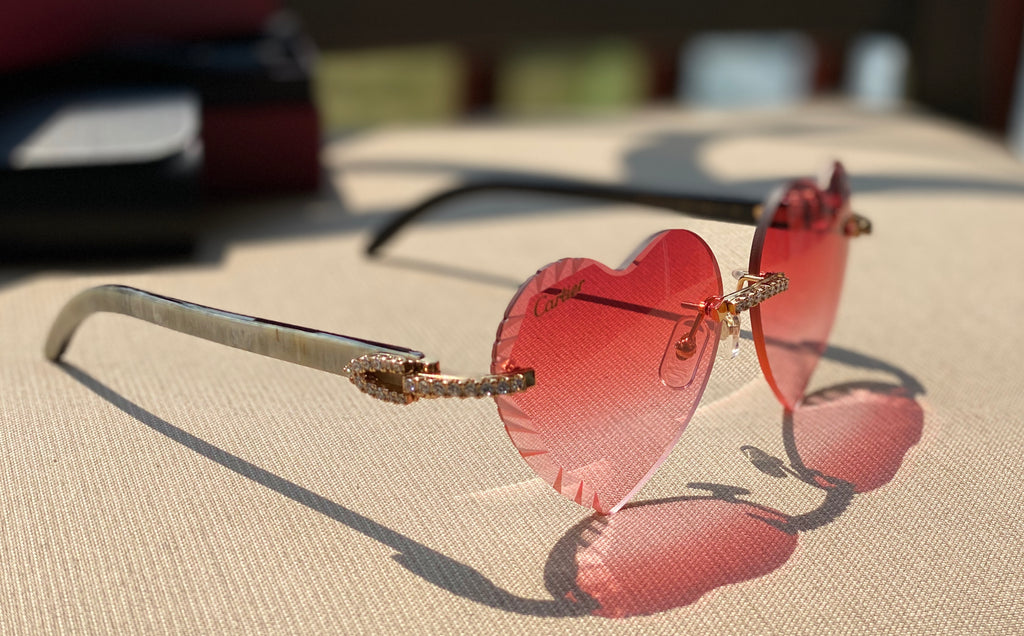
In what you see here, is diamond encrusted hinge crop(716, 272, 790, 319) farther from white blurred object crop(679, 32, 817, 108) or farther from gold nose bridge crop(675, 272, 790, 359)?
white blurred object crop(679, 32, 817, 108)

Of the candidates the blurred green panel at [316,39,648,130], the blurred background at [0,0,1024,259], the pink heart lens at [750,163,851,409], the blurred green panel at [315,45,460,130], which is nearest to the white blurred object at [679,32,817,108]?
the blurred background at [0,0,1024,259]

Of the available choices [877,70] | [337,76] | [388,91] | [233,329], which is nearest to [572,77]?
[388,91]

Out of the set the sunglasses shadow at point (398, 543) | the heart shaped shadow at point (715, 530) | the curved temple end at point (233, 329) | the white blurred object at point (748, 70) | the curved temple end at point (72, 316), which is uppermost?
the white blurred object at point (748, 70)

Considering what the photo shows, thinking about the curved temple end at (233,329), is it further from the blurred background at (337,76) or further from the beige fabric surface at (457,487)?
the blurred background at (337,76)

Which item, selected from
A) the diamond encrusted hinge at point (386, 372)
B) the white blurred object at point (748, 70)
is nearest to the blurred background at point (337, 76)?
the white blurred object at point (748, 70)

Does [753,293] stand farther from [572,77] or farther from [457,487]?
[572,77]

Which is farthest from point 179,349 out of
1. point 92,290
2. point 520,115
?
point 520,115
